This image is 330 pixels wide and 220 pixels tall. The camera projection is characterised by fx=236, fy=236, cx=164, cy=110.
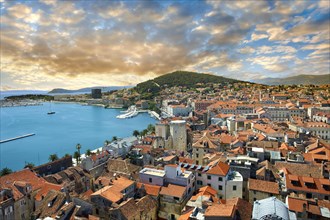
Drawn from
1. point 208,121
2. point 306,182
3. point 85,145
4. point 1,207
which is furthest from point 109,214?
point 208,121

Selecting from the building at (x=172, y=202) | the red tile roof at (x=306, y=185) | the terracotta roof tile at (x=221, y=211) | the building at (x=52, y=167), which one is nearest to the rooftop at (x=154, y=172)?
the building at (x=172, y=202)

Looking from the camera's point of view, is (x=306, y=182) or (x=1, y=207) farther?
(x=306, y=182)

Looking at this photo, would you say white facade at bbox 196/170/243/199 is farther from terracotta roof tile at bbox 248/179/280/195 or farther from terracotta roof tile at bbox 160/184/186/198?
terracotta roof tile at bbox 160/184/186/198

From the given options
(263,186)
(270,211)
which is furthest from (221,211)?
(263,186)

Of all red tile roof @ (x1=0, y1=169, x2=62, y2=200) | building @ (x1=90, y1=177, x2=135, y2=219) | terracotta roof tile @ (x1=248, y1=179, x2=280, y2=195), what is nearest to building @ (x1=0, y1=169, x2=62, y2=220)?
red tile roof @ (x1=0, y1=169, x2=62, y2=200)

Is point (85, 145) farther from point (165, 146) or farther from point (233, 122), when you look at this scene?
point (233, 122)

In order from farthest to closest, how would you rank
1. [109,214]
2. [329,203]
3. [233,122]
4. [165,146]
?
[233,122], [165,146], [329,203], [109,214]

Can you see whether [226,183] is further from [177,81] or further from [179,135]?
[177,81]

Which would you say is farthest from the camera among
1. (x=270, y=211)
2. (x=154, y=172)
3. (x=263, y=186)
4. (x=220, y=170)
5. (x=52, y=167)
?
(x=52, y=167)
